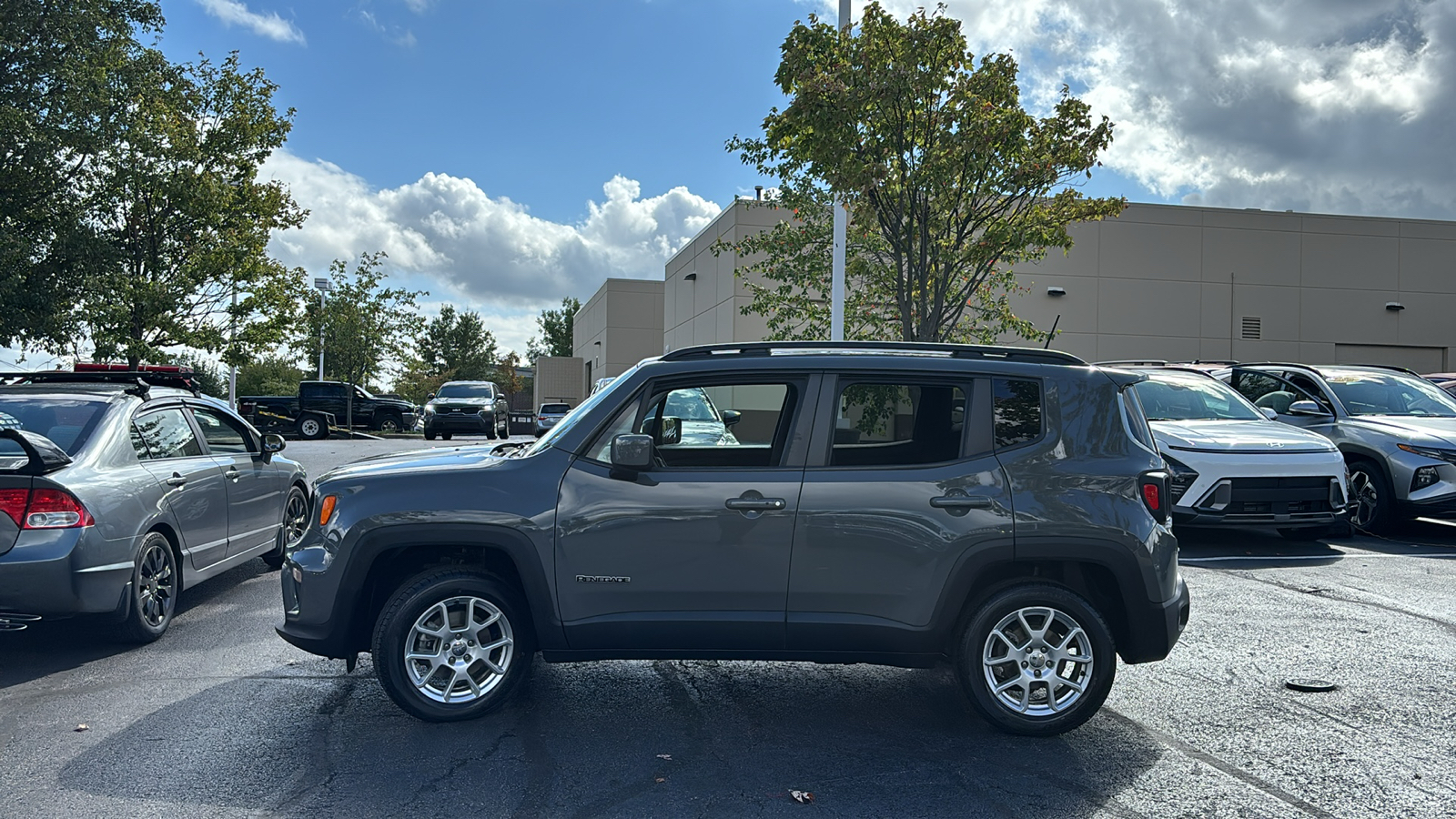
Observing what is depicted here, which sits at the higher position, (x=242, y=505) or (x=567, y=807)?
(x=242, y=505)

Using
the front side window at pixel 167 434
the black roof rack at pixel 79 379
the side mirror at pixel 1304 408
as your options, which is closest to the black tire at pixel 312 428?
the black roof rack at pixel 79 379

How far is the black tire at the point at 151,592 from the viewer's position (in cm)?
597

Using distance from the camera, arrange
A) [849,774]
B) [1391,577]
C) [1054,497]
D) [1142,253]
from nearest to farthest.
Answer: [849,774] < [1054,497] < [1391,577] < [1142,253]

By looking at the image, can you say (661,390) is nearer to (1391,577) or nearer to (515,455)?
(515,455)

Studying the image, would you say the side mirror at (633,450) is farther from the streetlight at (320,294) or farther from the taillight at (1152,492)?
the streetlight at (320,294)

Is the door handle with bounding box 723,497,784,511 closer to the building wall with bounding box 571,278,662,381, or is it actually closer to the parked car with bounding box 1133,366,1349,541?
the parked car with bounding box 1133,366,1349,541

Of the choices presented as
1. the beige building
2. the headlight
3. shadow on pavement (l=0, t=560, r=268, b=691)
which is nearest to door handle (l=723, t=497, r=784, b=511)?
shadow on pavement (l=0, t=560, r=268, b=691)

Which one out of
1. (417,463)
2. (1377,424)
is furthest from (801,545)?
(1377,424)

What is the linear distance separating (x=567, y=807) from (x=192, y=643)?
3602 mm

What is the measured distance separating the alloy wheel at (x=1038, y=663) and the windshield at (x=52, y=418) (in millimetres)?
5287

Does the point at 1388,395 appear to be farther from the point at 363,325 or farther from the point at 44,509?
the point at 363,325

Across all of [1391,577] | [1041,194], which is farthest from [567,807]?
[1041,194]

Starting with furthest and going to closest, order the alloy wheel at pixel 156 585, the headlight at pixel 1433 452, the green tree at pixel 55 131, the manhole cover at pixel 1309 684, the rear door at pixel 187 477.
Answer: the green tree at pixel 55 131 → the headlight at pixel 1433 452 → the rear door at pixel 187 477 → the alloy wheel at pixel 156 585 → the manhole cover at pixel 1309 684

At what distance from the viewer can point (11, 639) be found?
631cm
